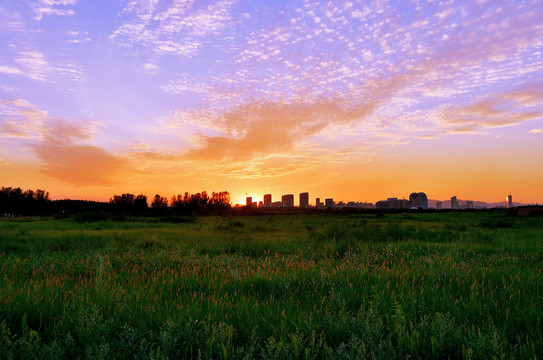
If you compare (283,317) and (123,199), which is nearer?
(283,317)

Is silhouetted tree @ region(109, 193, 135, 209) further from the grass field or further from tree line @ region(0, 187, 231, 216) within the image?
the grass field

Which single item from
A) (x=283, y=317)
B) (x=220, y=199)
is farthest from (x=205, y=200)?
(x=283, y=317)

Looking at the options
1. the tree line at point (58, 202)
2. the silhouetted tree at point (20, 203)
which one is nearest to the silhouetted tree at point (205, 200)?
the tree line at point (58, 202)

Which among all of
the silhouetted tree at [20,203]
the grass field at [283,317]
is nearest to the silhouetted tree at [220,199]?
the silhouetted tree at [20,203]

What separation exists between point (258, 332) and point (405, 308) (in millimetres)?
1922

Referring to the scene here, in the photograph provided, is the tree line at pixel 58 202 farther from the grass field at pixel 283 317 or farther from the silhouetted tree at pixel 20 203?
the grass field at pixel 283 317

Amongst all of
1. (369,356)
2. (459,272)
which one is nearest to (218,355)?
(369,356)

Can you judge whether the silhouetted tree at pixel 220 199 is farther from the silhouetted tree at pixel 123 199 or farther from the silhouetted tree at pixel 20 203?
the silhouetted tree at pixel 20 203

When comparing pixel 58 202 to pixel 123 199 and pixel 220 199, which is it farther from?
pixel 220 199

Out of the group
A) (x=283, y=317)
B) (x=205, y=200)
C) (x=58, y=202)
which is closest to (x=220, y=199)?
(x=205, y=200)

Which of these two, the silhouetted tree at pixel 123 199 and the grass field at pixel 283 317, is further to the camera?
the silhouetted tree at pixel 123 199

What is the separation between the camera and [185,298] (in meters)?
4.61

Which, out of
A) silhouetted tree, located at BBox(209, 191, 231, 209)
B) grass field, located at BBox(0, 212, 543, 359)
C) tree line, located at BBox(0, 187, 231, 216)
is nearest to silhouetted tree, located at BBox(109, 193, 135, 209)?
tree line, located at BBox(0, 187, 231, 216)

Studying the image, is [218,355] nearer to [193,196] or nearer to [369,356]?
[369,356]
